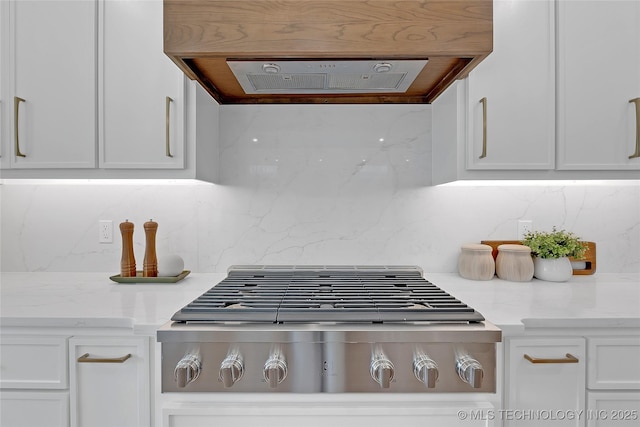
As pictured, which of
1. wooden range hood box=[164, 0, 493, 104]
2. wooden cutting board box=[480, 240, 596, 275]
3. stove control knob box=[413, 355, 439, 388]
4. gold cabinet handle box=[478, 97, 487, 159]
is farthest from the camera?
wooden cutting board box=[480, 240, 596, 275]

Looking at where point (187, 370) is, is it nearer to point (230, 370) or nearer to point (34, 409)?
point (230, 370)

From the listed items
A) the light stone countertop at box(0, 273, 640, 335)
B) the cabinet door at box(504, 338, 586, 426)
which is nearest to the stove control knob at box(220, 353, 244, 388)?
the light stone countertop at box(0, 273, 640, 335)

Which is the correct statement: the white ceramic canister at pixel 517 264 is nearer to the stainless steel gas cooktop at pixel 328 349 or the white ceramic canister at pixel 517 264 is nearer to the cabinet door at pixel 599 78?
the cabinet door at pixel 599 78

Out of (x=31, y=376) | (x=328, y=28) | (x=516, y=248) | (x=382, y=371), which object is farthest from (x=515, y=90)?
(x=31, y=376)

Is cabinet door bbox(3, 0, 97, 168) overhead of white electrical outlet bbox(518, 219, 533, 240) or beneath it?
overhead

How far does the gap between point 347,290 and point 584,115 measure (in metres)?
1.15

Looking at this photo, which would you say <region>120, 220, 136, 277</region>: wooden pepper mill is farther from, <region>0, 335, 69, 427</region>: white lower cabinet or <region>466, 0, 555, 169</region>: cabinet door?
<region>466, 0, 555, 169</region>: cabinet door

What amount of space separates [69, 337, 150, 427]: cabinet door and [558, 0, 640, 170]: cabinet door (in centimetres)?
165

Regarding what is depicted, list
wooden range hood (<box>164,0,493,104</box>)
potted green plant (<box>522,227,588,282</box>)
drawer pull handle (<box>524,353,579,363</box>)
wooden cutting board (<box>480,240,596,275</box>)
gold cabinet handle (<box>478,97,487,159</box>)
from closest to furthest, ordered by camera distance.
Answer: drawer pull handle (<box>524,353,579,363</box>) → wooden range hood (<box>164,0,493,104</box>) → gold cabinet handle (<box>478,97,487,159</box>) → potted green plant (<box>522,227,588,282</box>) → wooden cutting board (<box>480,240,596,275</box>)

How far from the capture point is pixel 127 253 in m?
1.63

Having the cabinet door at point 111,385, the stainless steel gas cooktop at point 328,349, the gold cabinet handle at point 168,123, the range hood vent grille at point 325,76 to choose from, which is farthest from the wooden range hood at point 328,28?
the cabinet door at point 111,385

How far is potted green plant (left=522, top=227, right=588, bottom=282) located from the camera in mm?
1602

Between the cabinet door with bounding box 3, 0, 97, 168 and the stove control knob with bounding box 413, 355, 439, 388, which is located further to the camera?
the cabinet door with bounding box 3, 0, 97, 168

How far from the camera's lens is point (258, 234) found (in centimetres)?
181
